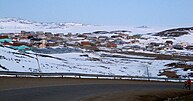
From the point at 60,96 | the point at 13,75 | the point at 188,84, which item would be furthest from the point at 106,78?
the point at 60,96

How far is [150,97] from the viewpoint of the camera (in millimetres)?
17734

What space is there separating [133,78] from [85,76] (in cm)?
551

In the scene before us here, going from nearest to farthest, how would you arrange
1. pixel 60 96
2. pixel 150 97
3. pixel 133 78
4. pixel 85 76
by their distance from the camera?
pixel 60 96, pixel 150 97, pixel 85 76, pixel 133 78

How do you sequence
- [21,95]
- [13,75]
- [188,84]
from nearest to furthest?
[21,95] < [13,75] < [188,84]

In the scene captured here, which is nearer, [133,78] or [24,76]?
[24,76]

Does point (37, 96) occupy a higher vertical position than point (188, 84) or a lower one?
higher

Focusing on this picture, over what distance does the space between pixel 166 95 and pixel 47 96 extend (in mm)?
7972

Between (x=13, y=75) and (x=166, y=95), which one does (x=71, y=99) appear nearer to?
(x=166, y=95)

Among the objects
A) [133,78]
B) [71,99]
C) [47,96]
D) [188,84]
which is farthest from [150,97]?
[133,78]

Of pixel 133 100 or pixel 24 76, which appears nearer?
pixel 133 100

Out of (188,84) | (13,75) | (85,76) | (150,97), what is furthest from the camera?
(85,76)

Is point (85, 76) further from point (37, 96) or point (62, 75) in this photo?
point (37, 96)

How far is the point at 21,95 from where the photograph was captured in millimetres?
14469

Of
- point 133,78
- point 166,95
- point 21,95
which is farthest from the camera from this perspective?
point 133,78
